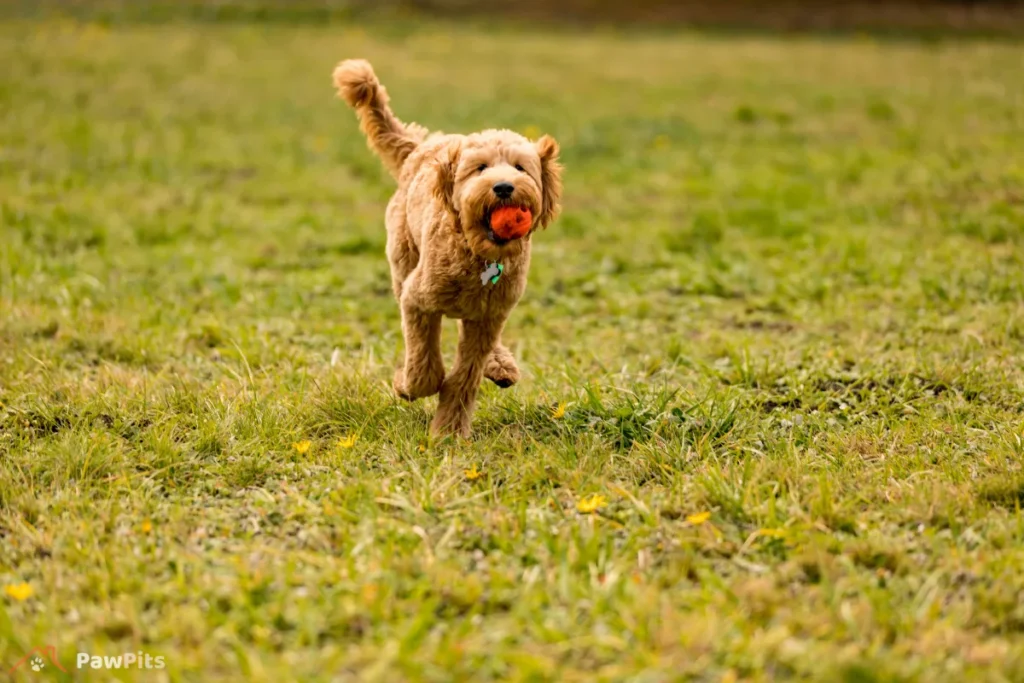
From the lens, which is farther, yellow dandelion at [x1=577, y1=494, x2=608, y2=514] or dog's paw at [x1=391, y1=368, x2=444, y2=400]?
dog's paw at [x1=391, y1=368, x2=444, y2=400]

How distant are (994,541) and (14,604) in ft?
10.9

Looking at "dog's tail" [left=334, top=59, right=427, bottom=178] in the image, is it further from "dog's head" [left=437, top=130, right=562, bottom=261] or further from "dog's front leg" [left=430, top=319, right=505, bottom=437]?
"dog's front leg" [left=430, top=319, right=505, bottom=437]

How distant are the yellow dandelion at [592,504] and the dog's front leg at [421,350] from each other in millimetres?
944

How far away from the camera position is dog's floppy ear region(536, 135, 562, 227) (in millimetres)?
4141

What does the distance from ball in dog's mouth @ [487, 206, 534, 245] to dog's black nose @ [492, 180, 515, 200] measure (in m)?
0.05

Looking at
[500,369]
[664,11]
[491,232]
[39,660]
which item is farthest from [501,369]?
[664,11]

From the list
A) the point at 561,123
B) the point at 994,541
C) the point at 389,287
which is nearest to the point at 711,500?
the point at 994,541

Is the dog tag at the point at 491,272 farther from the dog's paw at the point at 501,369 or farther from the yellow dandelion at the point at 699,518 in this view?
the yellow dandelion at the point at 699,518

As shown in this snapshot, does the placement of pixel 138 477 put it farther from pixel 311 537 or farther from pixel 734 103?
pixel 734 103

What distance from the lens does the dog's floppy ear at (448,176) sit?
13.4 feet

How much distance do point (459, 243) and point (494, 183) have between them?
40cm

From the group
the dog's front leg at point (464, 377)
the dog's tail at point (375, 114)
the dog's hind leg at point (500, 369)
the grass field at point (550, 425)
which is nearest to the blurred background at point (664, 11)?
the grass field at point (550, 425)

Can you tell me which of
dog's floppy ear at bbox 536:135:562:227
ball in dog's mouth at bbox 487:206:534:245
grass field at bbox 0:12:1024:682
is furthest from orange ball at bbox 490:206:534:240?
grass field at bbox 0:12:1024:682

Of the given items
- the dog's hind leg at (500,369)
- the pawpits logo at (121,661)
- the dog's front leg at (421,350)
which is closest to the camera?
the pawpits logo at (121,661)
